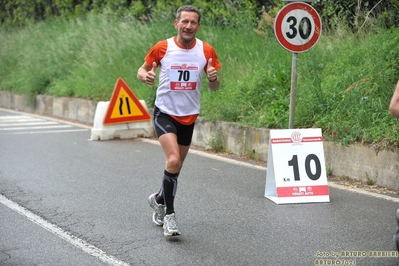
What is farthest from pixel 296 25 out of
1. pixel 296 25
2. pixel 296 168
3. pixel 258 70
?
pixel 258 70

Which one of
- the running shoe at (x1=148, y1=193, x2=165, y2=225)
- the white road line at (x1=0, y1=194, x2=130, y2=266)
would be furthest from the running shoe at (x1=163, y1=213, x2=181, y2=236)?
the white road line at (x1=0, y1=194, x2=130, y2=266)

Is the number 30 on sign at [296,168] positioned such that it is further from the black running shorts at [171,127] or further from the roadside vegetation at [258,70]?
the black running shorts at [171,127]

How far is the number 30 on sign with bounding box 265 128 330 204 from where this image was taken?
9211 mm

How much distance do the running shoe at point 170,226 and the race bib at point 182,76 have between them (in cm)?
115

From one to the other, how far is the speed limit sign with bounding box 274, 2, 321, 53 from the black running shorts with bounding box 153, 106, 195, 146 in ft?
9.13

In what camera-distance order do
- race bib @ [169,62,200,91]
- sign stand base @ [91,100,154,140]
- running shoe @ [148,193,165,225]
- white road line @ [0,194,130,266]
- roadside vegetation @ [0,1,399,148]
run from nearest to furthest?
white road line @ [0,194,130,266] → race bib @ [169,62,200,91] → running shoe @ [148,193,165,225] → roadside vegetation @ [0,1,399,148] → sign stand base @ [91,100,154,140]

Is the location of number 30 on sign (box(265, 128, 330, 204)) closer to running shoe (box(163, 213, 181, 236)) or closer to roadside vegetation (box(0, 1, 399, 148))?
roadside vegetation (box(0, 1, 399, 148))

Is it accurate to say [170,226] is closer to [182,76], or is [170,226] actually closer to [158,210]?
[158,210]

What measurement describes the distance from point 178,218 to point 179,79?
60.1 inches

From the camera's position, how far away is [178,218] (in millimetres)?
8328

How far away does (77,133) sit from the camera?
15859 millimetres

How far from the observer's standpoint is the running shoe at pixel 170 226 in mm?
7402

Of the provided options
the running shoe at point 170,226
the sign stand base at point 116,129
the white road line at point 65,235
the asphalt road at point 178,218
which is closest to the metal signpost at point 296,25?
the asphalt road at point 178,218

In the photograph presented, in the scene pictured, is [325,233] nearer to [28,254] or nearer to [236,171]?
[28,254]
